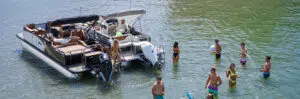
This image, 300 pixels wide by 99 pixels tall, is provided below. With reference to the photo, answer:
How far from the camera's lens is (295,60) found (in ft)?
80.7

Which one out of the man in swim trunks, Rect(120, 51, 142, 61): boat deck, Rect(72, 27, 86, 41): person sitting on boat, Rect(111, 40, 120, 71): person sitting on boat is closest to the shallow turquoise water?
Rect(120, 51, 142, 61): boat deck

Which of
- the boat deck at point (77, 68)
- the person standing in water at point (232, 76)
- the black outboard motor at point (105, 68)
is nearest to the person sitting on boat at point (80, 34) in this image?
the boat deck at point (77, 68)

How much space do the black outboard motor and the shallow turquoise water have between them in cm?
58

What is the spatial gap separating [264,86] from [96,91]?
8.33 m

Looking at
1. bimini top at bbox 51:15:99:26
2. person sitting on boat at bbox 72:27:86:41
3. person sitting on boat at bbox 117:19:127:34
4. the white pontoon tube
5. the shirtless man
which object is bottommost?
the white pontoon tube

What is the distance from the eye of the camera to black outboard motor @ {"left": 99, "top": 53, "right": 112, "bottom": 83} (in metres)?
21.5

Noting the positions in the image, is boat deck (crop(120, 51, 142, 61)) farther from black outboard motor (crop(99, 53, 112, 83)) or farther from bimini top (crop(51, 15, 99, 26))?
bimini top (crop(51, 15, 99, 26))

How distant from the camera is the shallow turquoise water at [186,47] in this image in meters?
21.3

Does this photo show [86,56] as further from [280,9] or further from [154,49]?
[280,9]

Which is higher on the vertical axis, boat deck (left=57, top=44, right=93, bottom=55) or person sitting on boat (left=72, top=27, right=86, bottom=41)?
person sitting on boat (left=72, top=27, right=86, bottom=41)

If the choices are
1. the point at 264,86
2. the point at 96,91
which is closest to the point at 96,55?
the point at 96,91

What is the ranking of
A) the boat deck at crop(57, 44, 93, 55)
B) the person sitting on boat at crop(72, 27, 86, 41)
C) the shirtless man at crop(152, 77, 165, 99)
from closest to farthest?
1. the shirtless man at crop(152, 77, 165, 99)
2. the boat deck at crop(57, 44, 93, 55)
3. the person sitting on boat at crop(72, 27, 86, 41)

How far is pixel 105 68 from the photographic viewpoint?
70.4 feet

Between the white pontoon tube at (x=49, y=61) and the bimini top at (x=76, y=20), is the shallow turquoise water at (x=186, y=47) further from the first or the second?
the bimini top at (x=76, y=20)
